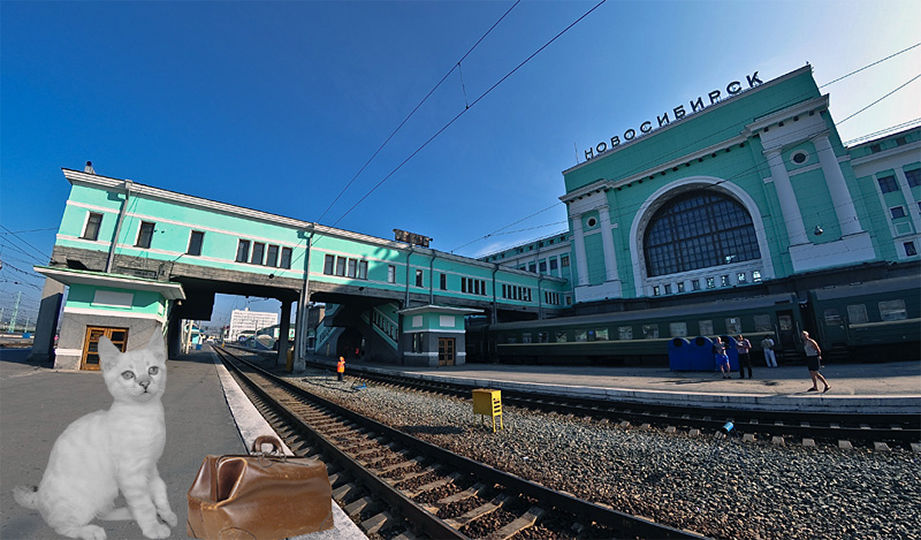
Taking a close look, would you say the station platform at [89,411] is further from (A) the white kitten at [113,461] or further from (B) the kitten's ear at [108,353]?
(B) the kitten's ear at [108,353]

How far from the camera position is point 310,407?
10.4 m

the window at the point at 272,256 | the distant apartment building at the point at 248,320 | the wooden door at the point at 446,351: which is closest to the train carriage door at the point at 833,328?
the wooden door at the point at 446,351

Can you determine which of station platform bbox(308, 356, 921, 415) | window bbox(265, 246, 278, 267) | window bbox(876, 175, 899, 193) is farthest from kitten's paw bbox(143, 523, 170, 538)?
window bbox(876, 175, 899, 193)

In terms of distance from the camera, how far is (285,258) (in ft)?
77.8

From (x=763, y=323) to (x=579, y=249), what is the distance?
2770cm

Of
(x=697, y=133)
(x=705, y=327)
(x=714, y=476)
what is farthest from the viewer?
(x=697, y=133)

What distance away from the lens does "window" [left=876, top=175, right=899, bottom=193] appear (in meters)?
33.7

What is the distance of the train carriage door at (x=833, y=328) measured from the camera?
1589 centimetres

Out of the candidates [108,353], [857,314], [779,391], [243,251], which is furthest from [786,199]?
[243,251]

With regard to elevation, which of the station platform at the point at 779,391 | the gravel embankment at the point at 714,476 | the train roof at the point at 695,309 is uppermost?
the train roof at the point at 695,309

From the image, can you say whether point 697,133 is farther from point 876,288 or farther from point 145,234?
point 145,234

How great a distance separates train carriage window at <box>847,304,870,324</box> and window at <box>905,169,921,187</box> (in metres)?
32.5

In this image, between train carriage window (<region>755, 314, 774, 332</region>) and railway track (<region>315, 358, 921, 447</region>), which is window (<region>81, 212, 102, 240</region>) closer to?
railway track (<region>315, 358, 921, 447</region>)

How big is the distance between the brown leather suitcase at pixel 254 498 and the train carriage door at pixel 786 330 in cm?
2229
